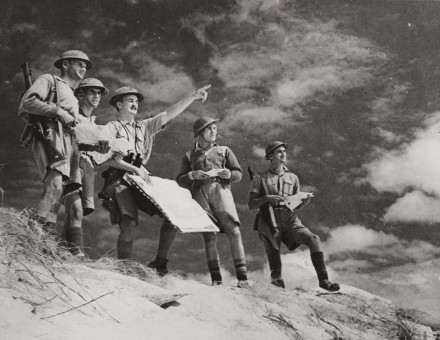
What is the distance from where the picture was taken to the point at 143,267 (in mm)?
4906

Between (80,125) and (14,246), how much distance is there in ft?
5.85

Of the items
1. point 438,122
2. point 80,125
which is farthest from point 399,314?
point 80,125

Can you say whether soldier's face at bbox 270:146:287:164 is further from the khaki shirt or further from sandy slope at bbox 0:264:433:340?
the khaki shirt

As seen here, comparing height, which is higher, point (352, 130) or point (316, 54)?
point (316, 54)

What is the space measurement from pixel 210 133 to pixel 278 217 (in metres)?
1.30

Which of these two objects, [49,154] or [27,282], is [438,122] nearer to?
[49,154]

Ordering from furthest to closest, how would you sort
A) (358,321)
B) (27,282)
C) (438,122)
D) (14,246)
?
(438,122) → (358,321) → (14,246) → (27,282)

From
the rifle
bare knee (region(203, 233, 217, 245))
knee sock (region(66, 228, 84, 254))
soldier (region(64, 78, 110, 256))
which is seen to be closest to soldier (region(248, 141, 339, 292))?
bare knee (region(203, 233, 217, 245))

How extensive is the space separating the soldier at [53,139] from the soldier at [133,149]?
432mm

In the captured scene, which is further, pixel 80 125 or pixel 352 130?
pixel 352 130

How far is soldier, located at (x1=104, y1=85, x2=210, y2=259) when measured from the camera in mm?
5273

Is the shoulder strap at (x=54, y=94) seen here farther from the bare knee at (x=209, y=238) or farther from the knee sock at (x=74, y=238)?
the bare knee at (x=209, y=238)

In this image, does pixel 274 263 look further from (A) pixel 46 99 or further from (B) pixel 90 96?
(A) pixel 46 99

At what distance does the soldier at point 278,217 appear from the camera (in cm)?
634
